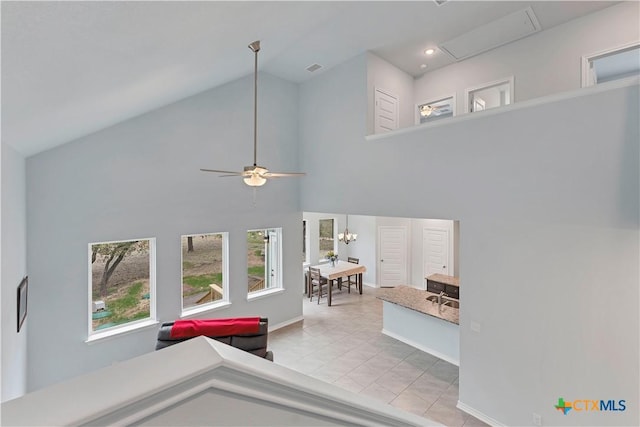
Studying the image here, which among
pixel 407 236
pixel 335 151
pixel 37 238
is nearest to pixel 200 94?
pixel 335 151

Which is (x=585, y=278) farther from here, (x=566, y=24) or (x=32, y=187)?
(x=32, y=187)

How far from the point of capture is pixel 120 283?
197 inches

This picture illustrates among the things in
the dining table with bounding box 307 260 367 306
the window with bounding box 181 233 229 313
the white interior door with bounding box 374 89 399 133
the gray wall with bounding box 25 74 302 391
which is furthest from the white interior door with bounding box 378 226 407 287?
the window with bounding box 181 233 229 313

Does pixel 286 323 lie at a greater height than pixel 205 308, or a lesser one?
lesser

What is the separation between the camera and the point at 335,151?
20.3ft

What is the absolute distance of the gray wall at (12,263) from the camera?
2727 mm

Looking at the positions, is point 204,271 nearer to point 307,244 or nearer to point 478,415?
point 307,244

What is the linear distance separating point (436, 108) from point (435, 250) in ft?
13.6

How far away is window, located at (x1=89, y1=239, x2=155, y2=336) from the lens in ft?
15.5

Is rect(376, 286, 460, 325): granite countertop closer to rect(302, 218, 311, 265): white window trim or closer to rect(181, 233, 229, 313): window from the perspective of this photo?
rect(181, 233, 229, 313): window

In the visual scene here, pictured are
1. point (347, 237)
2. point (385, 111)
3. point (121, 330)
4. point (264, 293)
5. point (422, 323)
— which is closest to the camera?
point (121, 330)

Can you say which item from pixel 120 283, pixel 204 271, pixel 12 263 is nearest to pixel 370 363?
pixel 204 271

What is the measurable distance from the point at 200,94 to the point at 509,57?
563 cm

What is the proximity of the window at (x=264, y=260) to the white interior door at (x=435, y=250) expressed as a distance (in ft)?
15.7
